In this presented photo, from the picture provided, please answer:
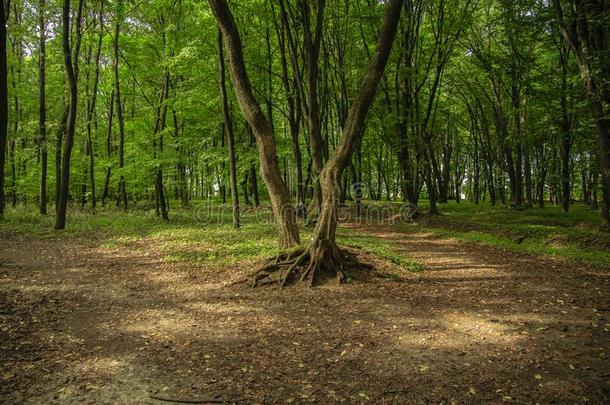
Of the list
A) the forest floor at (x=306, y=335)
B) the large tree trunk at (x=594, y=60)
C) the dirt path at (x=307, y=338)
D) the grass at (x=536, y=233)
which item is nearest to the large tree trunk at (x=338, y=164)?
the forest floor at (x=306, y=335)

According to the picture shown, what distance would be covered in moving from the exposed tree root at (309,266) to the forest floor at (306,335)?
13.6 inches

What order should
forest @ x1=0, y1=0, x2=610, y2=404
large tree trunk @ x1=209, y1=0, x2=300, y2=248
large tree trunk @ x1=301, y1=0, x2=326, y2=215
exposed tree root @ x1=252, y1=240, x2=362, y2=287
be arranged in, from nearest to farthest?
forest @ x1=0, y1=0, x2=610, y2=404
exposed tree root @ x1=252, y1=240, x2=362, y2=287
large tree trunk @ x1=209, y1=0, x2=300, y2=248
large tree trunk @ x1=301, y1=0, x2=326, y2=215

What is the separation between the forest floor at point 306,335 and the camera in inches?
163

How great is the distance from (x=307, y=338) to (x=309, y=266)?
2947 mm

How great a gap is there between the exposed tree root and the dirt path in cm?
45

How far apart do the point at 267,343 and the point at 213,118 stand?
71.4 ft

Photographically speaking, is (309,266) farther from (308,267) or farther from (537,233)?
(537,233)

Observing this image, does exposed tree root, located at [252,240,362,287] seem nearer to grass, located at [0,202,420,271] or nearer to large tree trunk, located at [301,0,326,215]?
grass, located at [0,202,420,271]

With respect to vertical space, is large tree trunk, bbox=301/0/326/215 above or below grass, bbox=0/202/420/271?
above

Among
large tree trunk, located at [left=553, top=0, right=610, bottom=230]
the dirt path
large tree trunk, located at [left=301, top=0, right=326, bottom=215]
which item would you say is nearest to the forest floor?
the dirt path

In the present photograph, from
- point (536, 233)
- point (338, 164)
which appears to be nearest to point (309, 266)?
point (338, 164)

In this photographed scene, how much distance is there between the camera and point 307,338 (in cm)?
562

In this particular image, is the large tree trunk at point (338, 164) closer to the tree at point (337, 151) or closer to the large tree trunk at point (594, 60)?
the tree at point (337, 151)

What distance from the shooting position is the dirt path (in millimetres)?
4125
